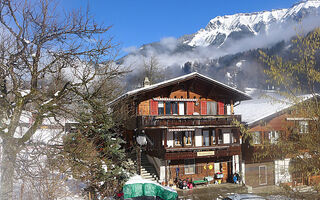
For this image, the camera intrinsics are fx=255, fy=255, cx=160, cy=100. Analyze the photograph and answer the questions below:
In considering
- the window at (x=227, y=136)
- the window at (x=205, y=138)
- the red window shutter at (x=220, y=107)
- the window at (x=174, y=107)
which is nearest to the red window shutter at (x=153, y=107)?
the window at (x=174, y=107)

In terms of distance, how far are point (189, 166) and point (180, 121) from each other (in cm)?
514

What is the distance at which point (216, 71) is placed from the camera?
19712 cm

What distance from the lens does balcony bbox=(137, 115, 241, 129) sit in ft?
70.6

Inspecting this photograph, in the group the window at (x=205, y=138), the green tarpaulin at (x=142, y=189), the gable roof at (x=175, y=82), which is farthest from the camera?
the window at (x=205, y=138)


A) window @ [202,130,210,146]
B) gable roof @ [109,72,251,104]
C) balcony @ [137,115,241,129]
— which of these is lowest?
window @ [202,130,210,146]

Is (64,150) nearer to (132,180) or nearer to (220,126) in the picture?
(132,180)

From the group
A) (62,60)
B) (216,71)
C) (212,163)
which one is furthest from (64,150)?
(216,71)

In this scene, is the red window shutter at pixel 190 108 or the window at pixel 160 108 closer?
the window at pixel 160 108

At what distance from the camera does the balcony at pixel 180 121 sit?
70.6 feet

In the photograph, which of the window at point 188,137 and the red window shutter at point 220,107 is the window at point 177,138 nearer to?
the window at point 188,137

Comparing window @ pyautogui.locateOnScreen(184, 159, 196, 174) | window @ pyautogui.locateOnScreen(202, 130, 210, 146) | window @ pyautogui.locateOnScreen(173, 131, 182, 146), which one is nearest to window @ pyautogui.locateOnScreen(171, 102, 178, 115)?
window @ pyautogui.locateOnScreen(173, 131, 182, 146)

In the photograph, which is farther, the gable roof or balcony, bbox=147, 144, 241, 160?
the gable roof

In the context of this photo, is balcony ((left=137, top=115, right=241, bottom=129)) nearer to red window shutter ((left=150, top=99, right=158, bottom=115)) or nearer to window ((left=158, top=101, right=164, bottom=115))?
red window shutter ((left=150, top=99, right=158, bottom=115))

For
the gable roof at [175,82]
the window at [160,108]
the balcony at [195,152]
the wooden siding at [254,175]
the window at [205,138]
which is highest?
the gable roof at [175,82]
